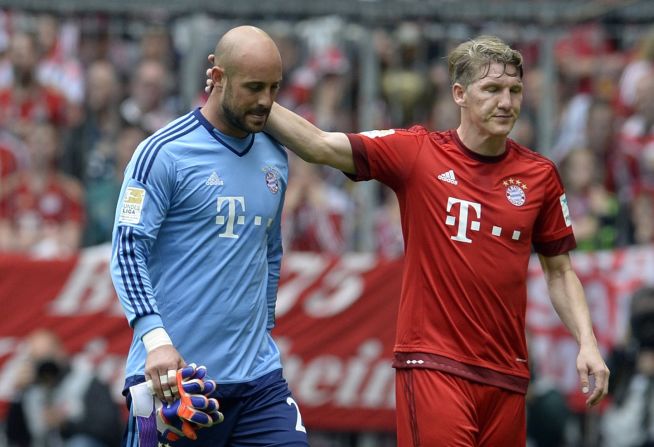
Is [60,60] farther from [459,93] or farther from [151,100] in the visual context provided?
[459,93]

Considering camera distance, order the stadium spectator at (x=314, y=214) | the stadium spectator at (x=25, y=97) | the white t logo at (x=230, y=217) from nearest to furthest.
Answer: the white t logo at (x=230, y=217) → the stadium spectator at (x=314, y=214) → the stadium spectator at (x=25, y=97)

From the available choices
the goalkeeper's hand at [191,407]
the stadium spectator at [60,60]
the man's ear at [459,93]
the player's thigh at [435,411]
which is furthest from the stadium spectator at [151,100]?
the goalkeeper's hand at [191,407]

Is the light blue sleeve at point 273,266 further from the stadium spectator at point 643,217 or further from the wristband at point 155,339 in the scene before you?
the stadium spectator at point 643,217

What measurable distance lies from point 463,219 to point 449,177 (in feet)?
0.79

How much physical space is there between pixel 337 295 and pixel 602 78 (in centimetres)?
328

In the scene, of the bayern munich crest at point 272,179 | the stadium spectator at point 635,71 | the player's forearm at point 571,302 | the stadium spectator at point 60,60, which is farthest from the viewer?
the stadium spectator at point 635,71

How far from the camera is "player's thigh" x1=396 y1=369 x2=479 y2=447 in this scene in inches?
292

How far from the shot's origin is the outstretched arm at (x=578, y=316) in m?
7.61

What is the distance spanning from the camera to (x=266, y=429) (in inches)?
287

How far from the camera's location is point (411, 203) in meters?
7.77

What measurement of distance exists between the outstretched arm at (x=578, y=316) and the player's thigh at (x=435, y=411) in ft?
2.06

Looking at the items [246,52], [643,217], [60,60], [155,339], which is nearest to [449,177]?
[246,52]

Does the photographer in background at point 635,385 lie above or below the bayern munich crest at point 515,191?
below

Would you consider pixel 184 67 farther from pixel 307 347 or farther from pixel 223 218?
pixel 223 218
